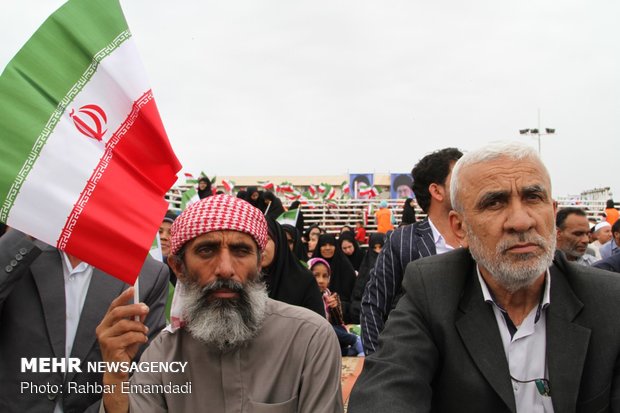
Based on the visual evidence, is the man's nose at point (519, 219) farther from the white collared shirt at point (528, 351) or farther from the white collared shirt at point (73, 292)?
the white collared shirt at point (73, 292)

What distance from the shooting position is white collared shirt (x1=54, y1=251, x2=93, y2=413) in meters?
2.49

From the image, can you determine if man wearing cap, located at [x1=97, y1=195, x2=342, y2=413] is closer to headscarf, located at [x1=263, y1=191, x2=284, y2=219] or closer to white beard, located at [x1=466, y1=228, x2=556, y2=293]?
white beard, located at [x1=466, y1=228, x2=556, y2=293]

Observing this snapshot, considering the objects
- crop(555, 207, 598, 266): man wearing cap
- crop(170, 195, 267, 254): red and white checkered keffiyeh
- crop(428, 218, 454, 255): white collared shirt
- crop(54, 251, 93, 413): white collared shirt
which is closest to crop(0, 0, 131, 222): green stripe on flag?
crop(170, 195, 267, 254): red and white checkered keffiyeh

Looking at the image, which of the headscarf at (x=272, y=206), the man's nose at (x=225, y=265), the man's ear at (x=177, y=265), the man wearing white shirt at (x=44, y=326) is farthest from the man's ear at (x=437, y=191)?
the headscarf at (x=272, y=206)

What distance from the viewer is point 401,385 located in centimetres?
157

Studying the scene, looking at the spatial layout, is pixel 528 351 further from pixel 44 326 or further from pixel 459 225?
pixel 44 326

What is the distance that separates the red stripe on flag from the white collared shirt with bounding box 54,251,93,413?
872 millimetres

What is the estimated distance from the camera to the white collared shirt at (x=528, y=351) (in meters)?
1.57

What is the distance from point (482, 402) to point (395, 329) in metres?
0.32

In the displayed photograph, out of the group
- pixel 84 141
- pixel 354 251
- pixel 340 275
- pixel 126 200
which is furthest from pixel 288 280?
pixel 354 251

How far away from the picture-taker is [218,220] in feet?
7.30

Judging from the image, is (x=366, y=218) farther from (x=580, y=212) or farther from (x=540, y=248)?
(x=540, y=248)

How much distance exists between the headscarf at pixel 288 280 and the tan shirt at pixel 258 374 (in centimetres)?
196

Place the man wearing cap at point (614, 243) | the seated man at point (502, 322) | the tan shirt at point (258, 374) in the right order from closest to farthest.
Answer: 1. the seated man at point (502, 322)
2. the tan shirt at point (258, 374)
3. the man wearing cap at point (614, 243)
